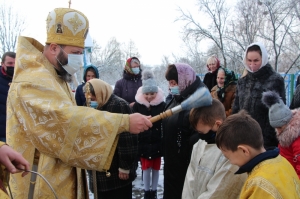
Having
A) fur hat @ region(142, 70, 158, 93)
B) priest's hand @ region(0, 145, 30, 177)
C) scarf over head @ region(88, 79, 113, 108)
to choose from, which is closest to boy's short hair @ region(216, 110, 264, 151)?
priest's hand @ region(0, 145, 30, 177)

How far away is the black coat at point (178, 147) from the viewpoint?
125 inches

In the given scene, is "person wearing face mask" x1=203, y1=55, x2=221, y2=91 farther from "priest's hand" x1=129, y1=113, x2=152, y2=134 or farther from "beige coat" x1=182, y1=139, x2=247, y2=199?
"priest's hand" x1=129, y1=113, x2=152, y2=134

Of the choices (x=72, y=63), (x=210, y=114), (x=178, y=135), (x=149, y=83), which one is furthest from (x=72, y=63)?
(x=149, y=83)

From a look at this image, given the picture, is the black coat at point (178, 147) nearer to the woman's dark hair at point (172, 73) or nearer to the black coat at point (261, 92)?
the woman's dark hair at point (172, 73)

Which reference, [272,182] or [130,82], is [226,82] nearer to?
[130,82]

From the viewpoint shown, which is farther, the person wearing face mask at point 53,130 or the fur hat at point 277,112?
the fur hat at point 277,112

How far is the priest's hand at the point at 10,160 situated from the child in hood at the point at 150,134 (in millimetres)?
3230

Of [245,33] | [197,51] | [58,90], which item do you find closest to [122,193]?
[58,90]

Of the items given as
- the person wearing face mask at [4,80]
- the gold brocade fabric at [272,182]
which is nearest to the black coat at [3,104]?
the person wearing face mask at [4,80]

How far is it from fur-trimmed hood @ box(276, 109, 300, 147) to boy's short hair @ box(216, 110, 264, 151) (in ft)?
3.36

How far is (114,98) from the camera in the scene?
135 inches

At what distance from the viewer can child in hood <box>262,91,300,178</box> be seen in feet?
8.76

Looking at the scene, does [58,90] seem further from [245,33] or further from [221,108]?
[245,33]

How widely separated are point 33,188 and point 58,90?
0.72m
